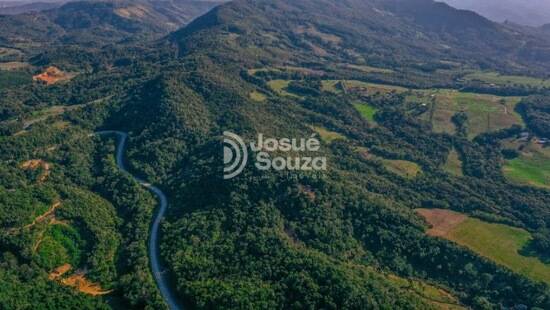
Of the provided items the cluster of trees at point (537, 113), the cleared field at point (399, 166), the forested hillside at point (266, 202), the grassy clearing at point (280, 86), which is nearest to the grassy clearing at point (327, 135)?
the forested hillside at point (266, 202)

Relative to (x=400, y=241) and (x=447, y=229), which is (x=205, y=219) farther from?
(x=447, y=229)

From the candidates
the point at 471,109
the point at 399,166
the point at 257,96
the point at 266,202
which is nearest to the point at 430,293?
the point at 266,202

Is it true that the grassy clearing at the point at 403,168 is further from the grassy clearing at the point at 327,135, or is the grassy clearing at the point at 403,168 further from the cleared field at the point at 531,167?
the cleared field at the point at 531,167

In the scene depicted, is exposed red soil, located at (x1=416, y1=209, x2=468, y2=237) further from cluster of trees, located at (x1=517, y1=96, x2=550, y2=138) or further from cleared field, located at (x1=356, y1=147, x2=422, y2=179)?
cluster of trees, located at (x1=517, y1=96, x2=550, y2=138)

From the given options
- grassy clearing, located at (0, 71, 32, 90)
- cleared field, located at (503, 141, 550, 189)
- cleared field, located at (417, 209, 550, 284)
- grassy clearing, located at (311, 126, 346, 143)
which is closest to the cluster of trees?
cleared field, located at (503, 141, 550, 189)

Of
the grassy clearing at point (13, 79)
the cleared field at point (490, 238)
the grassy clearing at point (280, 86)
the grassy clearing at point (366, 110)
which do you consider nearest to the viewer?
the cleared field at point (490, 238)

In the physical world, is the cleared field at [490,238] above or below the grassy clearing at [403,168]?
below

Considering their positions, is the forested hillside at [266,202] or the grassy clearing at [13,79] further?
the grassy clearing at [13,79]

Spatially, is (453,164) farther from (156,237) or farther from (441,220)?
(156,237)
